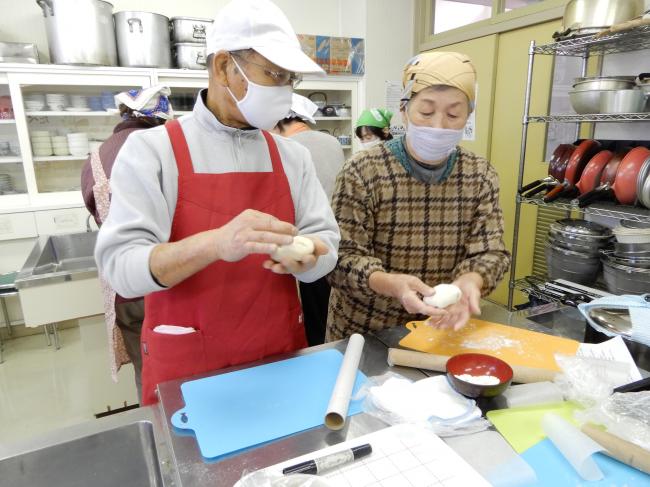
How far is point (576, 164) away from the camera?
2.32 m

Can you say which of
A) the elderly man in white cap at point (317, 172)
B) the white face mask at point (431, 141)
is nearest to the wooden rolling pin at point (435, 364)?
the white face mask at point (431, 141)

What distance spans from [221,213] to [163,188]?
0.44 ft

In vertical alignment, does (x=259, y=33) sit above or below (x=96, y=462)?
above

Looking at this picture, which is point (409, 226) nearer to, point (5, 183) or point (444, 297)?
point (444, 297)

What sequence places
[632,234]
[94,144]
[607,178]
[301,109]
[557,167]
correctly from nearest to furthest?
1. [632,234]
2. [607,178]
3. [301,109]
4. [557,167]
5. [94,144]

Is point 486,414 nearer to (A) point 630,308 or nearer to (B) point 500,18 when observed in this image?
(A) point 630,308

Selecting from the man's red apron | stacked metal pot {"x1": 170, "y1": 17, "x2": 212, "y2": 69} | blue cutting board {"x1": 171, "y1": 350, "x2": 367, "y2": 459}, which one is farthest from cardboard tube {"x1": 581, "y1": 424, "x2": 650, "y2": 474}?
stacked metal pot {"x1": 170, "y1": 17, "x2": 212, "y2": 69}

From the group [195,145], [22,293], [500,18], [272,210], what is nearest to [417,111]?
[272,210]

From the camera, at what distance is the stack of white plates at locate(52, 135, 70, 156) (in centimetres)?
331

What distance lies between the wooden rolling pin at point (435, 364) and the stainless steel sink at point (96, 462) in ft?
1.72

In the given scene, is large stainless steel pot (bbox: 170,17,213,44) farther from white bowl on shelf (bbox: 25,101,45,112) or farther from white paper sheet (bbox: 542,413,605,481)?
white paper sheet (bbox: 542,413,605,481)

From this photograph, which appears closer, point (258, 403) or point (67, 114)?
point (258, 403)

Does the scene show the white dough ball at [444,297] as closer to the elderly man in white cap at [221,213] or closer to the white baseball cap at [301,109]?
the elderly man in white cap at [221,213]

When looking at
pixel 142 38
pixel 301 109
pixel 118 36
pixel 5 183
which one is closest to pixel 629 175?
pixel 301 109
